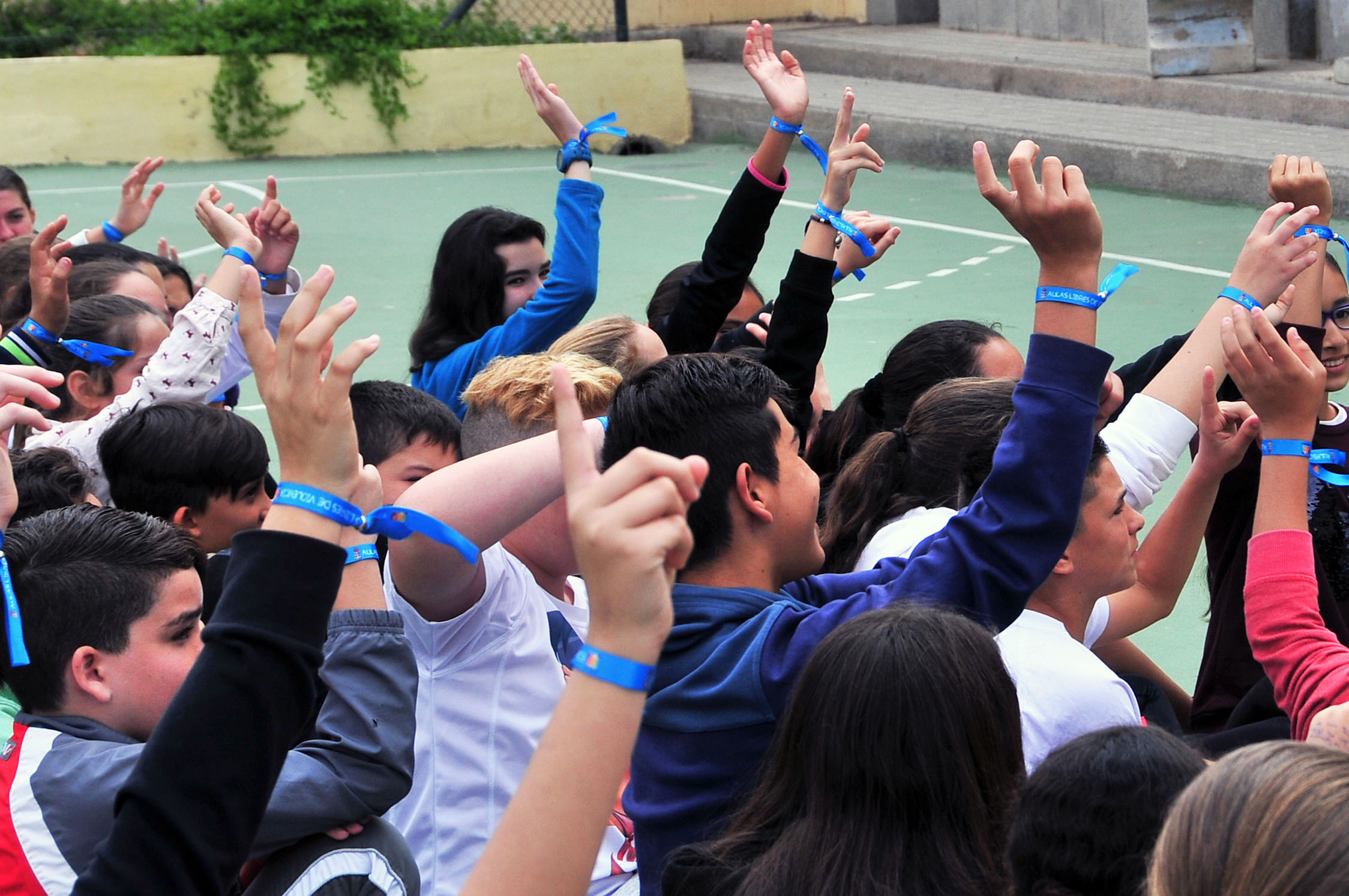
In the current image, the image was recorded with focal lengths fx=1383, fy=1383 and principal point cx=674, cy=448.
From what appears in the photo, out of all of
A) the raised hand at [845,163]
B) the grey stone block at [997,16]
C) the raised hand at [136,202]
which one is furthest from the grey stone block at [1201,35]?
the raised hand at [845,163]

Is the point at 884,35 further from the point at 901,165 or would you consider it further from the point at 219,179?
the point at 219,179

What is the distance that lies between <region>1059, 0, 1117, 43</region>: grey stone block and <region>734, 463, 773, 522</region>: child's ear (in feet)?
39.0

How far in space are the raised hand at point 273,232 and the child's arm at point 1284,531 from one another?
2381 millimetres

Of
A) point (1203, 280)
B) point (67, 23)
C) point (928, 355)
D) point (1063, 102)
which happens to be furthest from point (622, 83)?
Answer: point (928, 355)

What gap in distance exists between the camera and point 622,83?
12.8 m

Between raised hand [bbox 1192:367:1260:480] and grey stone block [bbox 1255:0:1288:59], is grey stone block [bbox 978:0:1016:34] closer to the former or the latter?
grey stone block [bbox 1255:0:1288:59]

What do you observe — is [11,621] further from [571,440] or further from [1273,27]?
[1273,27]

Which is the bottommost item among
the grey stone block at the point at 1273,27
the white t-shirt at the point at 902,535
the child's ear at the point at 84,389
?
the white t-shirt at the point at 902,535

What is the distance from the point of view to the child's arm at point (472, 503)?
1725 millimetres

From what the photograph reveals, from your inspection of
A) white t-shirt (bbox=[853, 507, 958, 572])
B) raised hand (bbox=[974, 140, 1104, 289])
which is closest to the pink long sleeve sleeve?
raised hand (bbox=[974, 140, 1104, 289])

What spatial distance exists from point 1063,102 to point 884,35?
339 centimetres

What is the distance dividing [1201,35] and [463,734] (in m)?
10.1

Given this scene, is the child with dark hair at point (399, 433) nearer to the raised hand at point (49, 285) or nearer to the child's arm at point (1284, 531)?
the raised hand at point (49, 285)

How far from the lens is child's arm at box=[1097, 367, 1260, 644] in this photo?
2.16 meters
